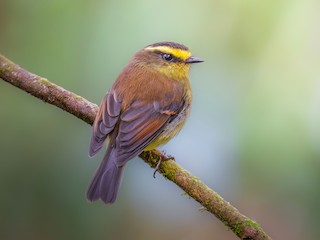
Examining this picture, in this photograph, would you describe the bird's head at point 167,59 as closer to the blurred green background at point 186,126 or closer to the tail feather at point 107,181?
the blurred green background at point 186,126

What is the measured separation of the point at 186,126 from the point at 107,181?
105 cm

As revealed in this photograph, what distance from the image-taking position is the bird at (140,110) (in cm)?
455

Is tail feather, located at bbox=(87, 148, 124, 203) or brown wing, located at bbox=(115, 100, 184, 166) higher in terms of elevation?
brown wing, located at bbox=(115, 100, 184, 166)

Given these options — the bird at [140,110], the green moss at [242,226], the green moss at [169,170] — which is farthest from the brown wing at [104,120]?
the green moss at [242,226]

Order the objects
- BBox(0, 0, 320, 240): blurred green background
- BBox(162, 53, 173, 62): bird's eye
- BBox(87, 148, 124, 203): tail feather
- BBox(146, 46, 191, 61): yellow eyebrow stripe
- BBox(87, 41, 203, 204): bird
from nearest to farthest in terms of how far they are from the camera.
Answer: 1. BBox(87, 148, 124, 203): tail feather
2. BBox(87, 41, 203, 204): bird
3. BBox(0, 0, 320, 240): blurred green background
4. BBox(146, 46, 191, 61): yellow eyebrow stripe
5. BBox(162, 53, 173, 62): bird's eye

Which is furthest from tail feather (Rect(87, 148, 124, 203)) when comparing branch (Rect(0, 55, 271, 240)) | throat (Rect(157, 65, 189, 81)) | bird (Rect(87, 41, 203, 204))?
throat (Rect(157, 65, 189, 81))

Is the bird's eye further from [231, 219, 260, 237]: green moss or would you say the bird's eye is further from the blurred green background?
[231, 219, 260, 237]: green moss

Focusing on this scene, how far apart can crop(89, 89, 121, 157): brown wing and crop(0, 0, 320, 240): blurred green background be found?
29cm

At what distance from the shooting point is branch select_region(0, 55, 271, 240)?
13.6 feet

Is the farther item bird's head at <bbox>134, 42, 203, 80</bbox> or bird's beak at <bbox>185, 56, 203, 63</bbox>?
bird's head at <bbox>134, 42, 203, 80</bbox>

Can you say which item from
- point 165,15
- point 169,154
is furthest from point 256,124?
point 165,15

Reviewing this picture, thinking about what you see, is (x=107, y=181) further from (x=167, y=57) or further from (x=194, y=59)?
(x=167, y=57)

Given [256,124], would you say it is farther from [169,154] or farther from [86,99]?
[86,99]

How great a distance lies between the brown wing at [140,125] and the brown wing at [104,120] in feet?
0.24
